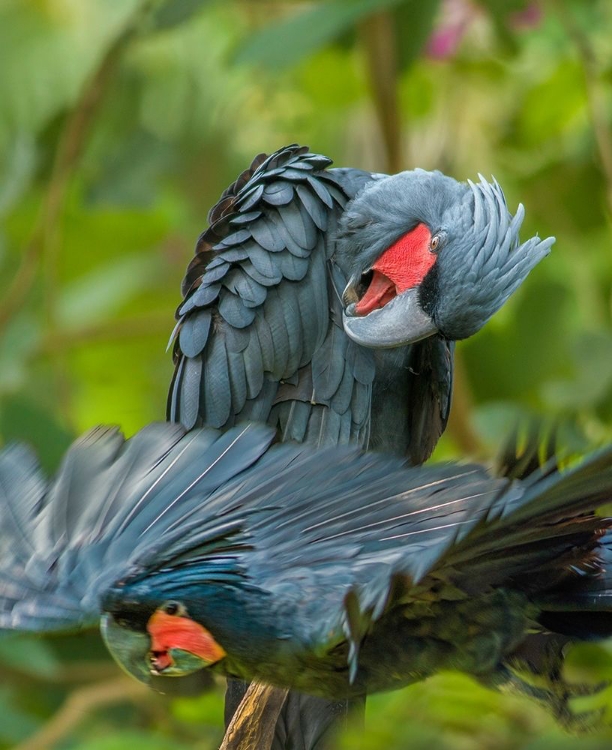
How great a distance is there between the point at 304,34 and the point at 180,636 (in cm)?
143

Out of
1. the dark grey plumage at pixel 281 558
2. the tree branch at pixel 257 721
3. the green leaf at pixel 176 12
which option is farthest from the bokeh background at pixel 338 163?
the dark grey plumage at pixel 281 558

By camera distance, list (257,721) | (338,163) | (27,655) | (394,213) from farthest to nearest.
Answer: (338,163)
(27,655)
(394,213)
(257,721)

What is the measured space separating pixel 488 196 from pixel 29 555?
2.10 feet

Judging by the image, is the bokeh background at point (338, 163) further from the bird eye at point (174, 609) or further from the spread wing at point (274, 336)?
the bird eye at point (174, 609)

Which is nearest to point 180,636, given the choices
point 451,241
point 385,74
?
point 451,241

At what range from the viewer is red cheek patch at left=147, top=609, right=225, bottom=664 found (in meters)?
0.85

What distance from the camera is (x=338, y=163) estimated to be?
11.7 ft

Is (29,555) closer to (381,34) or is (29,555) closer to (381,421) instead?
(381,421)

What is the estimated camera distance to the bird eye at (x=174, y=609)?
2.76 ft

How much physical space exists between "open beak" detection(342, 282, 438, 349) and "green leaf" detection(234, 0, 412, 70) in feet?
3.16

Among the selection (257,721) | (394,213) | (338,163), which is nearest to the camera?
(257,721)

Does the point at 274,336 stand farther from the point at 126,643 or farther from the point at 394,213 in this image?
the point at 126,643

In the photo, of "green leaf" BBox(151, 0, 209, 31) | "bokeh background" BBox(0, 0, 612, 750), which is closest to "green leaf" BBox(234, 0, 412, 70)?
"bokeh background" BBox(0, 0, 612, 750)

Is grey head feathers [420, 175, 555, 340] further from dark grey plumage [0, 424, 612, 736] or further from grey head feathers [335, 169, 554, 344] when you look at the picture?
dark grey plumage [0, 424, 612, 736]
